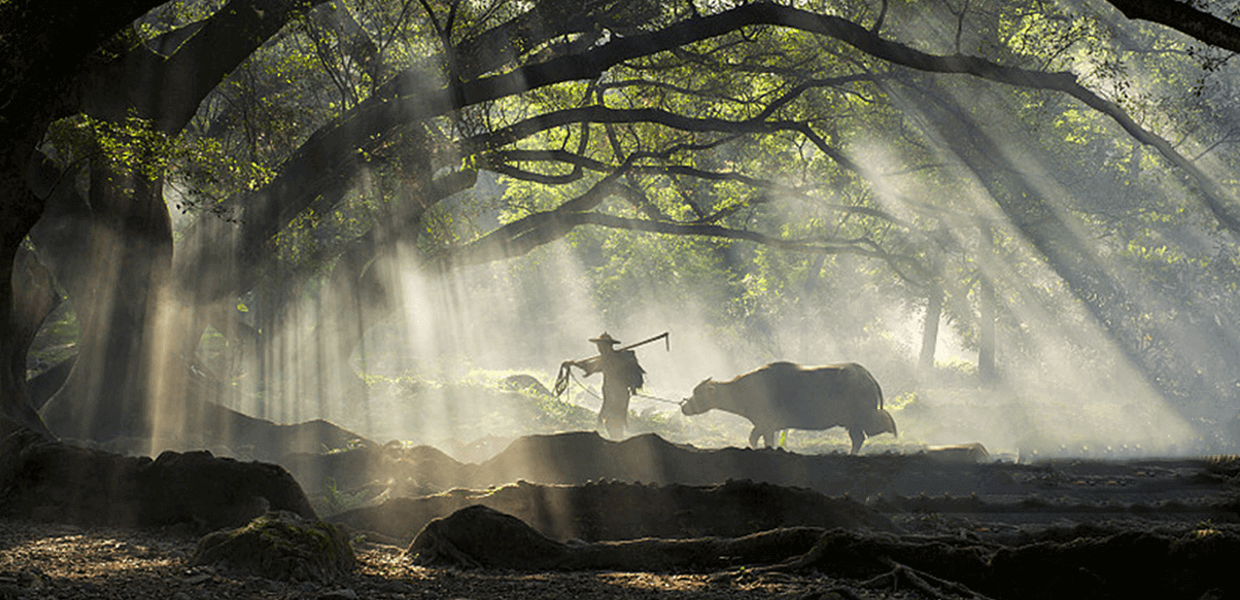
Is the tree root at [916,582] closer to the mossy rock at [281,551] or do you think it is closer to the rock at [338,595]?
the rock at [338,595]

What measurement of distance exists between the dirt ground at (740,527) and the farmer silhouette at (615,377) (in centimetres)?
612

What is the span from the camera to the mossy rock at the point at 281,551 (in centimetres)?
602

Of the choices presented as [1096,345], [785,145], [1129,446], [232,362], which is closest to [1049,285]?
[1096,345]

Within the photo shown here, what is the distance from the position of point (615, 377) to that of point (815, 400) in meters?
5.50

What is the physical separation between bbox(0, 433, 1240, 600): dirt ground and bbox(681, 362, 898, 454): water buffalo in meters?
5.52

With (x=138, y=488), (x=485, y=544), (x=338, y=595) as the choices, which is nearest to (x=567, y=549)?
(x=485, y=544)

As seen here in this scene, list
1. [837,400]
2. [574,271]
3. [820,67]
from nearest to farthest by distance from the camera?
1. [820,67]
2. [837,400]
3. [574,271]

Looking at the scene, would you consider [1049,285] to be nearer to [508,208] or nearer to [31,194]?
[508,208]

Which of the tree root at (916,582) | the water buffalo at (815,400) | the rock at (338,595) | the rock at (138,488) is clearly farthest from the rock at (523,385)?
the rock at (338,595)

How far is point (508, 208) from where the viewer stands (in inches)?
1110

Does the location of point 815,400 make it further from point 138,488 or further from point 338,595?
point 338,595

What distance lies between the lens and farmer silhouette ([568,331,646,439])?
1953cm

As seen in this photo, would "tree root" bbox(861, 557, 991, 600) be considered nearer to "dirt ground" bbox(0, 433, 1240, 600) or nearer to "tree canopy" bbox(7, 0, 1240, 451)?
"dirt ground" bbox(0, 433, 1240, 600)

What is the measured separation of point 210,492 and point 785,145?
60.4 feet
